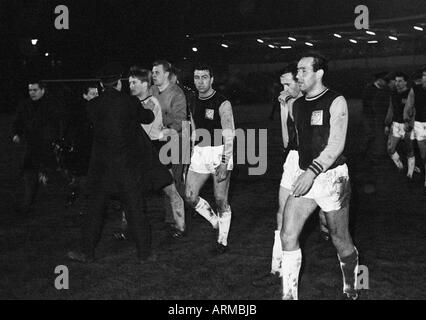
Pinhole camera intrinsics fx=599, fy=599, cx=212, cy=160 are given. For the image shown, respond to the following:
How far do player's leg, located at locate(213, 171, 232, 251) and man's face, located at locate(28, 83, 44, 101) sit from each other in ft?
11.3

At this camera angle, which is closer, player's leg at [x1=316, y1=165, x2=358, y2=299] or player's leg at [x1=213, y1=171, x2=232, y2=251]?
player's leg at [x1=316, y1=165, x2=358, y2=299]

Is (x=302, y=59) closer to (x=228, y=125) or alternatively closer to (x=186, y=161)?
(x=228, y=125)

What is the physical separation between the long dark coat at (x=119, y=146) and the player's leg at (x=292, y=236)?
1987 mm

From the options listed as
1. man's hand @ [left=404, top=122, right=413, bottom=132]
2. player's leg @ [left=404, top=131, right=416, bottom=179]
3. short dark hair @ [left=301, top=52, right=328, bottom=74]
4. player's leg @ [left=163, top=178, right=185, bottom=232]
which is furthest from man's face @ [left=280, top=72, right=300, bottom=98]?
player's leg @ [left=404, top=131, right=416, bottom=179]

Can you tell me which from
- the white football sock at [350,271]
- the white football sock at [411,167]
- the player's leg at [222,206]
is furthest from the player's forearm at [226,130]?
the white football sock at [411,167]

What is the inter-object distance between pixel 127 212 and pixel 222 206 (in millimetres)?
981

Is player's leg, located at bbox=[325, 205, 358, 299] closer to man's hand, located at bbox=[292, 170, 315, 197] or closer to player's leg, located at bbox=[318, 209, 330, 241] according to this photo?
man's hand, located at bbox=[292, 170, 315, 197]

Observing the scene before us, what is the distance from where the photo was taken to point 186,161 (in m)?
6.86

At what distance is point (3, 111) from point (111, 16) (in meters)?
7.06

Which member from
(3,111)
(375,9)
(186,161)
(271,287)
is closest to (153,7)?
(3,111)

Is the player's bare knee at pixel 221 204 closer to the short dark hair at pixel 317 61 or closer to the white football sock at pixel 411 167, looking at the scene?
the short dark hair at pixel 317 61

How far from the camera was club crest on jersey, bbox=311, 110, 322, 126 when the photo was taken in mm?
4301

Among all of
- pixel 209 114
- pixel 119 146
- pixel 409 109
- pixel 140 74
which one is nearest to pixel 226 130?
pixel 209 114
